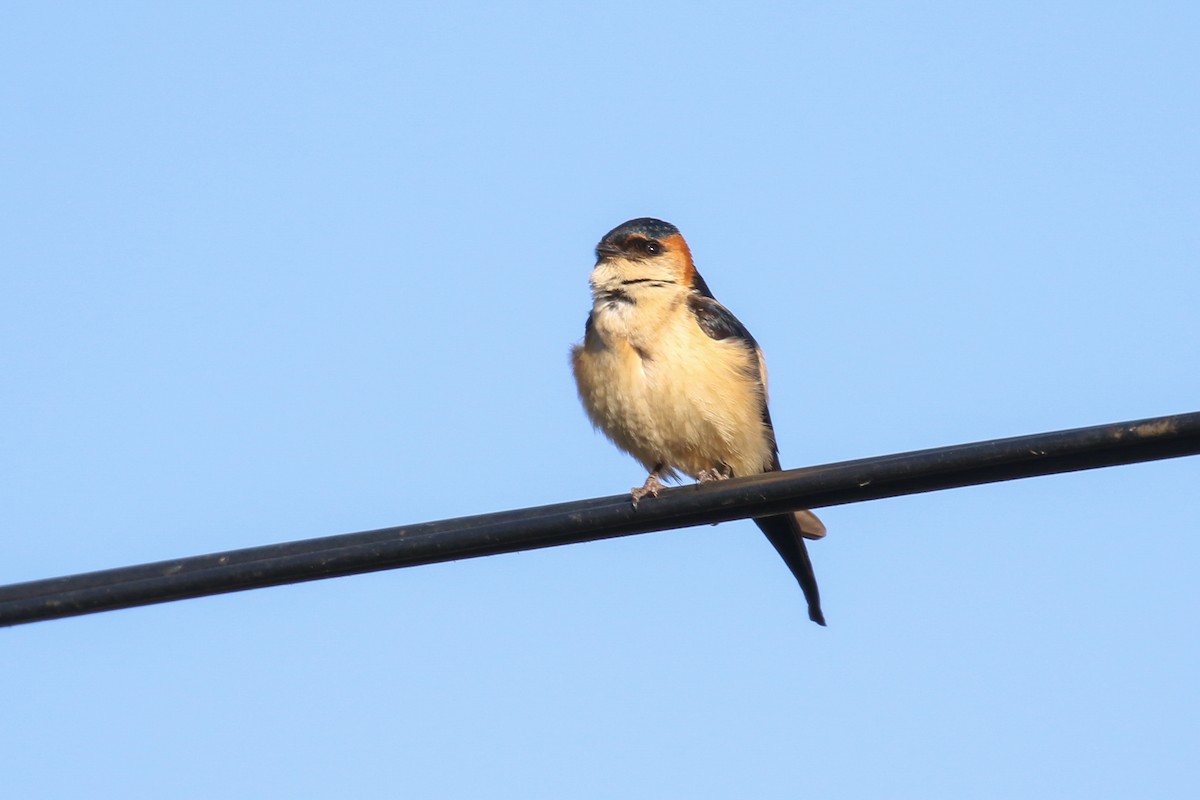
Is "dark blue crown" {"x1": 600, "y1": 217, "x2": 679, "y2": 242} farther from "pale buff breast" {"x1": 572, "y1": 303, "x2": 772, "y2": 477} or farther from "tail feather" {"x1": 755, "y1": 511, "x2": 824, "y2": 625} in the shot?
"tail feather" {"x1": 755, "y1": 511, "x2": 824, "y2": 625}

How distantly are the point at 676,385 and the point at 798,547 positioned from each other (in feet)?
3.26

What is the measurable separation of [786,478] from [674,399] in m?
2.87

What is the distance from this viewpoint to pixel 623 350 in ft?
25.8

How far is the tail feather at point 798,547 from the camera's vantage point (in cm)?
786

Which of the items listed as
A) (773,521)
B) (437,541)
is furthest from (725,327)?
(437,541)

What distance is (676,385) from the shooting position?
25.6ft

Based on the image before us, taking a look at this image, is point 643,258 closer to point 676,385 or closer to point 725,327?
point 725,327

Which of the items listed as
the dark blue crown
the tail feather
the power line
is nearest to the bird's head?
the dark blue crown

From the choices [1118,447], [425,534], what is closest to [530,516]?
[425,534]

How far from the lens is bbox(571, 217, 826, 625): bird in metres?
7.84

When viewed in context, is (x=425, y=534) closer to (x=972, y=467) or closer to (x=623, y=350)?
(x=972, y=467)

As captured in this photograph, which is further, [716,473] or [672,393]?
[716,473]

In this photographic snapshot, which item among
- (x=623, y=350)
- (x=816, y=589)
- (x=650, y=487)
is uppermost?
(x=623, y=350)

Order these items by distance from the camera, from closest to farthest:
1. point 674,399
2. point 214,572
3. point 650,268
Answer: point 214,572 < point 674,399 < point 650,268
